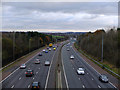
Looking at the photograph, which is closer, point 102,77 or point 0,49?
point 102,77

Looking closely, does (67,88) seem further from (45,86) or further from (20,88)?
(20,88)

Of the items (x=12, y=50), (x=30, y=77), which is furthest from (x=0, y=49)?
(x=30, y=77)

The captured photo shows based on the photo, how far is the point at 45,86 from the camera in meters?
24.8

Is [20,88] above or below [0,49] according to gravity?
below

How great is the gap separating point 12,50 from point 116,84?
3641 centimetres

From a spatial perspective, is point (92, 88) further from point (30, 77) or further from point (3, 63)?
point (3, 63)

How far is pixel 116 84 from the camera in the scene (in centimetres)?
2630

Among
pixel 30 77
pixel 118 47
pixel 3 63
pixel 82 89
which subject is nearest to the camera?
pixel 82 89

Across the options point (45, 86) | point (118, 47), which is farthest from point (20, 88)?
point (118, 47)

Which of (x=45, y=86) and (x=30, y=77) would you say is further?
(x=30, y=77)

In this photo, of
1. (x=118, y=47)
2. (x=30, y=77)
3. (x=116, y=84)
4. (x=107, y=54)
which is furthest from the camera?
(x=107, y=54)

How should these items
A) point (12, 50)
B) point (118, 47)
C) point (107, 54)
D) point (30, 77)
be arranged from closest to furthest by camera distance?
point (30, 77) → point (118, 47) → point (107, 54) → point (12, 50)

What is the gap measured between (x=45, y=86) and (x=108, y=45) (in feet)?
107

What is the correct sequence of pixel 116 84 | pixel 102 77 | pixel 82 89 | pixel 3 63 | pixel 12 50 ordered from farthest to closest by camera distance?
1. pixel 12 50
2. pixel 3 63
3. pixel 102 77
4. pixel 116 84
5. pixel 82 89
